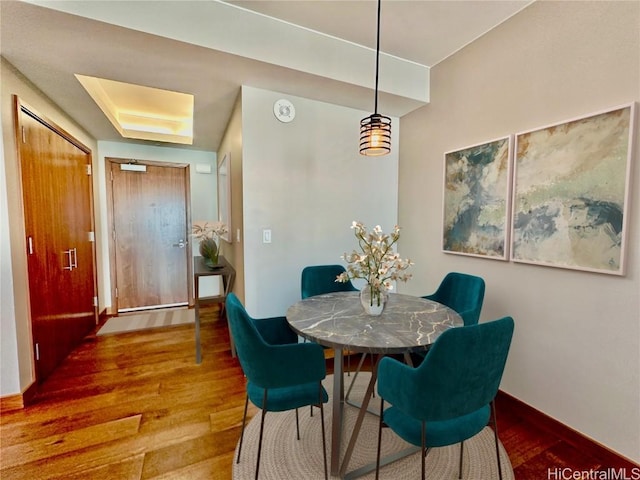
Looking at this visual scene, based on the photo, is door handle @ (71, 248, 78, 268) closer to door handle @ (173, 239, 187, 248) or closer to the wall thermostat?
A: door handle @ (173, 239, 187, 248)

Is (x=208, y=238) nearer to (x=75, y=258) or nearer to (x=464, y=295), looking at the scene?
(x=75, y=258)

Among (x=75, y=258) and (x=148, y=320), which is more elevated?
(x=75, y=258)

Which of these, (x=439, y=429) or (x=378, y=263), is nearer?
(x=439, y=429)

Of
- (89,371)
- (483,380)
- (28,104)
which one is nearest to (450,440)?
(483,380)

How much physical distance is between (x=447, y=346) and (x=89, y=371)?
119 inches

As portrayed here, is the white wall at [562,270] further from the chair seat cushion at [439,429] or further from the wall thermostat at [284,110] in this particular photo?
the wall thermostat at [284,110]

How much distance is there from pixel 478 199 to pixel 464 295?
2.47ft

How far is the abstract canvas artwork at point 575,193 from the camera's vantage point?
1512mm

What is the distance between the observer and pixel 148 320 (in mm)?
3828

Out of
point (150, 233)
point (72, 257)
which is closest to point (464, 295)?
point (72, 257)

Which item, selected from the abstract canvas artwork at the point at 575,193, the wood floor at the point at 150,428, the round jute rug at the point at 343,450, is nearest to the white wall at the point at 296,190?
the wood floor at the point at 150,428

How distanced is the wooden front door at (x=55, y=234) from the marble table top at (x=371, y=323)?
2175 mm

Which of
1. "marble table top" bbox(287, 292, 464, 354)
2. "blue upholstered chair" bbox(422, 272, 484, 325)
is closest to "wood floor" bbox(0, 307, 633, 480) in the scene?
"blue upholstered chair" bbox(422, 272, 484, 325)

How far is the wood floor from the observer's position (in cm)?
158
